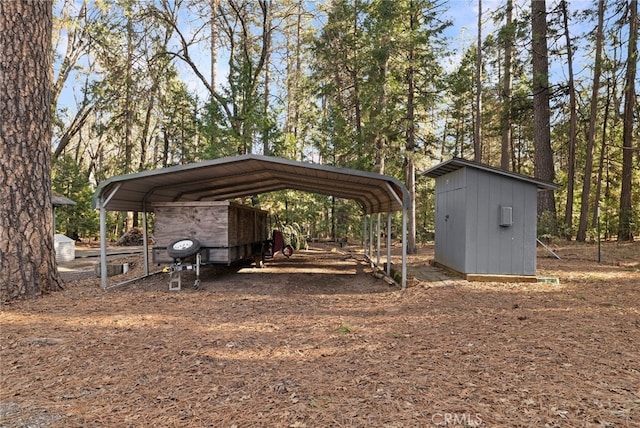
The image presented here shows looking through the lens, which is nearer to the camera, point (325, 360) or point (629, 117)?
point (325, 360)

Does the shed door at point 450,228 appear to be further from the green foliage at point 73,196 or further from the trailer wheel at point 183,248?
the green foliage at point 73,196

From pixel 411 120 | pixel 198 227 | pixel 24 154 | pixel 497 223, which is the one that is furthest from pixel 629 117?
pixel 24 154

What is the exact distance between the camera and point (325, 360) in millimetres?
3893

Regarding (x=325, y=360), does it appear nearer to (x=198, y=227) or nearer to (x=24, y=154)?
(x=198, y=227)

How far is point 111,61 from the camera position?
1989 centimetres

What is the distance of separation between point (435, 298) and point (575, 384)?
3.69 metres

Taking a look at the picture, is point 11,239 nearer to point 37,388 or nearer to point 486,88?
point 37,388

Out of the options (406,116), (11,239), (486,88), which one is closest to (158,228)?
(11,239)

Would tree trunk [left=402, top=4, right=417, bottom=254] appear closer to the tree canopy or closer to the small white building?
the tree canopy

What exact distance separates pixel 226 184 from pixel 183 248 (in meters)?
3.95

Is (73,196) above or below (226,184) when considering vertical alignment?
above

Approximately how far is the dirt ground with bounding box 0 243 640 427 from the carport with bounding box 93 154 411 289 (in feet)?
6.43

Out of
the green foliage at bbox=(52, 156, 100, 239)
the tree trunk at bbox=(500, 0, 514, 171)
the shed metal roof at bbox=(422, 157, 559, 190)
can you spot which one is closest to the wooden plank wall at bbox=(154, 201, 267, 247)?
the shed metal roof at bbox=(422, 157, 559, 190)

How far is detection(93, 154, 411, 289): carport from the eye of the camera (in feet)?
26.1
